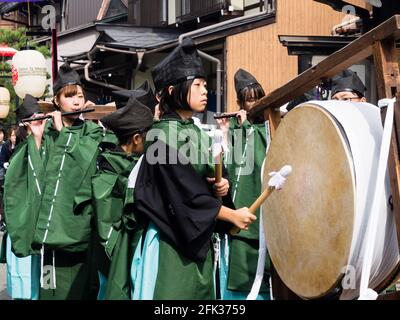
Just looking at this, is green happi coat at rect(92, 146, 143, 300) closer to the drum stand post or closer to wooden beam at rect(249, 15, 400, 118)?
wooden beam at rect(249, 15, 400, 118)

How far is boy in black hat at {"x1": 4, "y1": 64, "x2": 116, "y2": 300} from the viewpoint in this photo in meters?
5.50

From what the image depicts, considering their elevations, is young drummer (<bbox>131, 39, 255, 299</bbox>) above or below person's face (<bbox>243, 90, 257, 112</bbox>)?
below

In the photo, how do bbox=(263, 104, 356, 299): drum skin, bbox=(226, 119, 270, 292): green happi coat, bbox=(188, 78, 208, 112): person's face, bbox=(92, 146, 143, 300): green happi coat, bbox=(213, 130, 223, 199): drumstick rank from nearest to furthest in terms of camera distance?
bbox=(263, 104, 356, 299): drum skin → bbox=(213, 130, 223, 199): drumstick → bbox=(188, 78, 208, 112): person's face → bbox=(92, 146, 143, 300): green happi coat → bbox=(226, 119, 270, 292): green happi coat

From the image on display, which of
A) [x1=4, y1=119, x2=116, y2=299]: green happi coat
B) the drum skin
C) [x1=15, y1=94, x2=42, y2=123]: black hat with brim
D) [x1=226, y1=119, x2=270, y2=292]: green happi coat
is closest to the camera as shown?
the drum skin

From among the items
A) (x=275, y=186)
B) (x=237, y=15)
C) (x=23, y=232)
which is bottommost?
(x=23, y=232)

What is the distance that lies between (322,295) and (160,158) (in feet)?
3.69

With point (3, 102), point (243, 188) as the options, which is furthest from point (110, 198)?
point (3, 102)

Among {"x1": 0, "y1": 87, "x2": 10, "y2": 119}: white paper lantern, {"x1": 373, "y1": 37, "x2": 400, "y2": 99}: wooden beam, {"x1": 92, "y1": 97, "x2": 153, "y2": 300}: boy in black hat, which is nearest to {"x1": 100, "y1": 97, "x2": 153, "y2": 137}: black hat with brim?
{"x1": 92, "y1": 97, "x2": 153, "y2": 300}: boy in black hat

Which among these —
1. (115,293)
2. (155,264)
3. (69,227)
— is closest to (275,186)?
(155,264)

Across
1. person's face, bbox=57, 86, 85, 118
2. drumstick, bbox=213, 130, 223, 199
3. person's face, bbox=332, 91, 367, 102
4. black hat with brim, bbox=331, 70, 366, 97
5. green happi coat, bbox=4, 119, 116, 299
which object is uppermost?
black hat with brim, bbox=331, 70, 366, 97

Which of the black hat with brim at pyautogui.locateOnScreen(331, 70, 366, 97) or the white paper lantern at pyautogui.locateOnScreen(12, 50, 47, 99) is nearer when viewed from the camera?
the black hat with brim at pyautogui.locateOnScreen(331, 70, 366, 97)

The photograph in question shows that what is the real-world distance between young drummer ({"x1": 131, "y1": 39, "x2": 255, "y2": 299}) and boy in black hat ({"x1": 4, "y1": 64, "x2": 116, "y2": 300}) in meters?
1.38

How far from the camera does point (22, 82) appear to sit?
1337 cm
